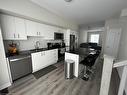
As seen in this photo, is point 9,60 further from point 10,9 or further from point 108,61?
point 108,61

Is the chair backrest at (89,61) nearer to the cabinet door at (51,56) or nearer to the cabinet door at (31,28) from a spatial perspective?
the cabinet door at (51,56)

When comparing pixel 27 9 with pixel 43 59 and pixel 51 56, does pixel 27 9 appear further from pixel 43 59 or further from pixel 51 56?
pixel 51 56

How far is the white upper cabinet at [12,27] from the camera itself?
2.03m

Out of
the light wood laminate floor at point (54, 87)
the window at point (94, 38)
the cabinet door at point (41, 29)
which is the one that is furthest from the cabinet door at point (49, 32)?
the window at point (94, 38)

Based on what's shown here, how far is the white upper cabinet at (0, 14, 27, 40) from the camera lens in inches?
79.8

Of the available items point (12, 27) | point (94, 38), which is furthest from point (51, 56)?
point (94, 38)

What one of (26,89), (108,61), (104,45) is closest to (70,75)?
(26,89)

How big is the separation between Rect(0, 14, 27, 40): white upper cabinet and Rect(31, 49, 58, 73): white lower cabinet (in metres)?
0.88

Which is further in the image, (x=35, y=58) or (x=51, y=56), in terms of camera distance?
(x=51, y=56)

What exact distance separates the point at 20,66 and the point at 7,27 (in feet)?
4.43

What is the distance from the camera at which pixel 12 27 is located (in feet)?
7.16

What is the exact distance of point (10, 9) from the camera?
1.85 metres

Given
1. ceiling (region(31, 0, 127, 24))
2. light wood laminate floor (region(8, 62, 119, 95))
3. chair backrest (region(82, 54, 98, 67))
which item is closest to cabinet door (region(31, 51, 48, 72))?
light wood laminate floor (region(8, 62, 119, 95))

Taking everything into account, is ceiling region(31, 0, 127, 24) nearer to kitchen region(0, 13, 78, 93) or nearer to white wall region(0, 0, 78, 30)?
white wall region(0, 0, 78, 30)
